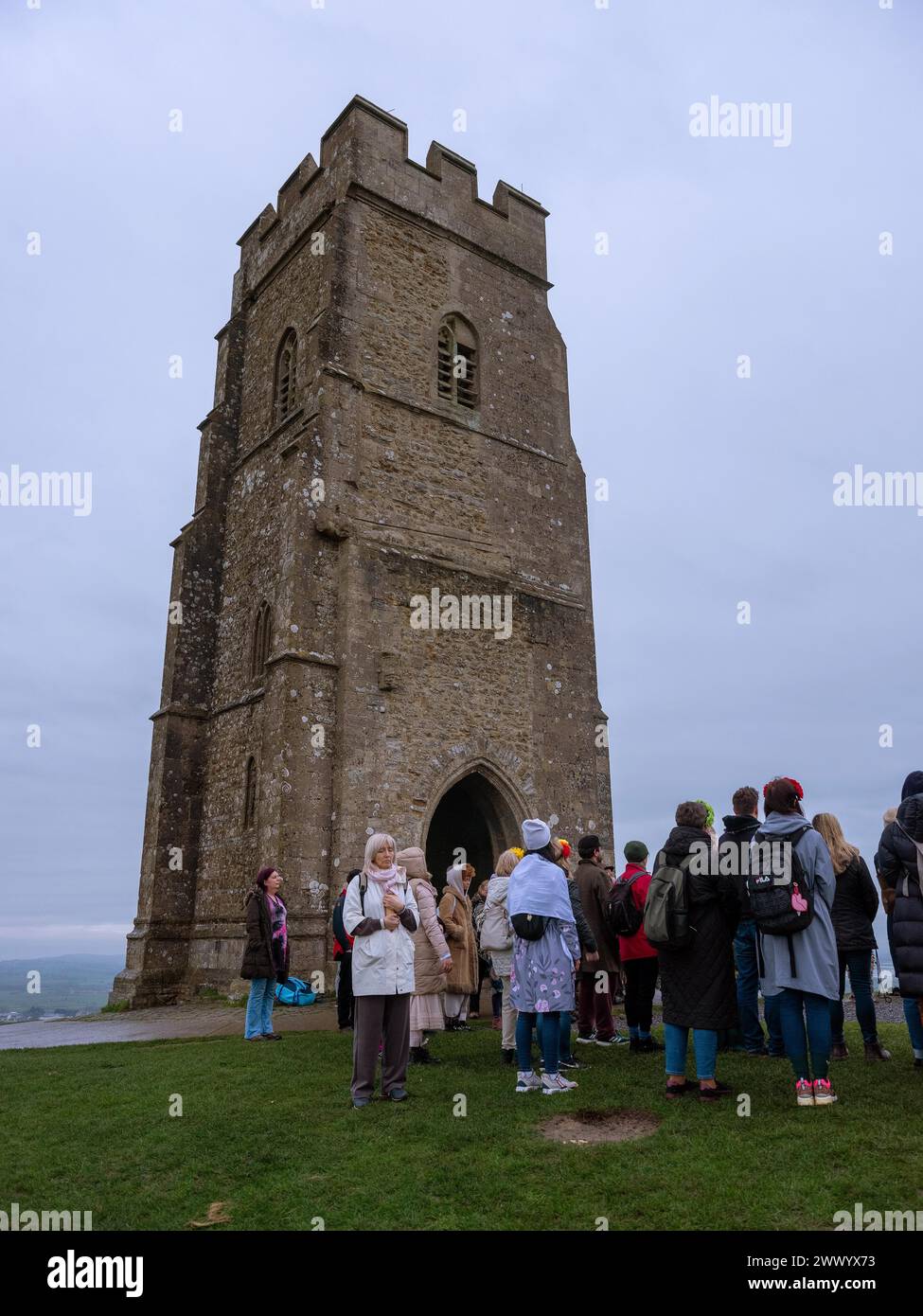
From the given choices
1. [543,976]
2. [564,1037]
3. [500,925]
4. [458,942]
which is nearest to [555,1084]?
[543,976]

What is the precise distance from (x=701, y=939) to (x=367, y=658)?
1000 centimetres

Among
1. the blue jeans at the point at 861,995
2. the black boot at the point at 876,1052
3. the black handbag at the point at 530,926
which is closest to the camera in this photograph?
the black handbag at the point at 530,926

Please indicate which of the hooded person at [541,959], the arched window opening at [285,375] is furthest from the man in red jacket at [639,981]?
the arched window opening at [285,375]

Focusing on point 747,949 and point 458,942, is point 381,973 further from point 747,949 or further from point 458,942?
point 747,949

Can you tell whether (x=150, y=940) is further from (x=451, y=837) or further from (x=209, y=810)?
(x=451, y=837)

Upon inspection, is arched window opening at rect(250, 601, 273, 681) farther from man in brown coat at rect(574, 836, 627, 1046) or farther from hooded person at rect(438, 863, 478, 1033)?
man in brown coat at rect(574, 836, 627, 1046)

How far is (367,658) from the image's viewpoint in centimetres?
1525

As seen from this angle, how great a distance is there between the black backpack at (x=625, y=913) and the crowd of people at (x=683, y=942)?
18mm

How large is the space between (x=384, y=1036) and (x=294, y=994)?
21.6 feet

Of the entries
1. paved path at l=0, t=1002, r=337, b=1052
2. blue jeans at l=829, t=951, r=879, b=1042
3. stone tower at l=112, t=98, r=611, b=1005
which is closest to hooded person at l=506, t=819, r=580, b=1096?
blue jeans at l=829, t=951, r=879, b=1042

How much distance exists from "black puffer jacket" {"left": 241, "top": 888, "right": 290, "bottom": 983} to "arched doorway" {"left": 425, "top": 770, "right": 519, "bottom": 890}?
622 centimetres

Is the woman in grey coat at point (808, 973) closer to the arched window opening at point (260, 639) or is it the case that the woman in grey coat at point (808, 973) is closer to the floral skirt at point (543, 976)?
the floral skirt at point (543, 976)

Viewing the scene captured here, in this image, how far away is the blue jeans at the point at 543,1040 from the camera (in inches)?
253

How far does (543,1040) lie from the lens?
645cm
